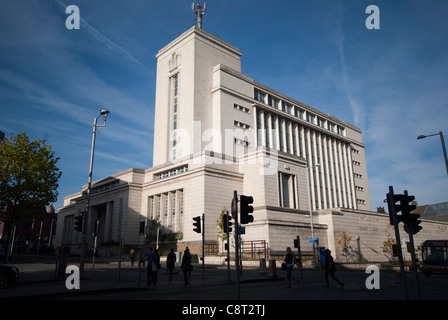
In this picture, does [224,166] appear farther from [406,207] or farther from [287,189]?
[406,207]

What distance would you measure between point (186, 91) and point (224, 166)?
1946 cm

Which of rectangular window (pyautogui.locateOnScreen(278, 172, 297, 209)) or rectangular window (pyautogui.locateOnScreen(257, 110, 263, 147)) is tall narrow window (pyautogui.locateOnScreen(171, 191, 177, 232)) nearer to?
rectangular window (pyautogui.locateOnScreen(278, 172, 297, 209))

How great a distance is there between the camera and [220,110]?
55906 millimetres

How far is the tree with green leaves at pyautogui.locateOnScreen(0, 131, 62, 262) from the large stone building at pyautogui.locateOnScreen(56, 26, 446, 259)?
39.6ft

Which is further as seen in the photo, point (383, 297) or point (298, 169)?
point (298, 169)

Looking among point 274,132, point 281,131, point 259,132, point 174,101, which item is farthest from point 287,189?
point 174,101

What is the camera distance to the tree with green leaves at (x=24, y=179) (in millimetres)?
34688

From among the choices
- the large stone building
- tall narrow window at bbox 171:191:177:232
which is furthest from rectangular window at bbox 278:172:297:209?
tall narrow window at bbox 171:191:177:232

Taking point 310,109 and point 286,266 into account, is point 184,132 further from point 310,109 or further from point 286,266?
point 286,266

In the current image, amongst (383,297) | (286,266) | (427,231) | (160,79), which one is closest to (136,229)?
(160,79)

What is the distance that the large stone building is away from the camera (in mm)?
41531
